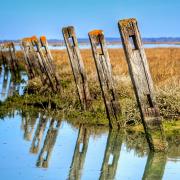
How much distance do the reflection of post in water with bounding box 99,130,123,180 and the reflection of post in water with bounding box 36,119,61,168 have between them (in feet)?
2.82

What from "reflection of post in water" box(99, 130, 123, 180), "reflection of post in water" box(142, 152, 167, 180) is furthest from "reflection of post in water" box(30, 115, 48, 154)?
"reflection of post in water" box(142, 152, 167, 180)

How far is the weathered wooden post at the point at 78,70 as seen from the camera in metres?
14.9

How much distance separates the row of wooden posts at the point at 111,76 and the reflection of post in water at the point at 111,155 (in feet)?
2.03

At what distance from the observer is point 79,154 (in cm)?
980

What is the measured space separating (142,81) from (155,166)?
1.51 metres

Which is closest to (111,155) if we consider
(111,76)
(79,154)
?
(79,154)

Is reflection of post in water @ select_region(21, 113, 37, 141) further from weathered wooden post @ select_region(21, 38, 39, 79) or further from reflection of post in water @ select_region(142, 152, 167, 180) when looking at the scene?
weathered wooden post @ select_region(21, 38, 39, 79)

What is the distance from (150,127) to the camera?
9.93m

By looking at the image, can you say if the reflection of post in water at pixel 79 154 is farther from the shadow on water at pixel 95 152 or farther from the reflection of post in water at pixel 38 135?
the reflection of post in water at pixel 38 135

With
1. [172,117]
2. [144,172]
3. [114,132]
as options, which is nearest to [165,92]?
[172,117]

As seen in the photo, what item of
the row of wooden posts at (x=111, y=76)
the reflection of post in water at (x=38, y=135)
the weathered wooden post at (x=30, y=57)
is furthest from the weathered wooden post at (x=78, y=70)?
the weathered wooden post at (x=30, y=57)

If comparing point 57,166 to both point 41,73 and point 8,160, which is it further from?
point 41,73

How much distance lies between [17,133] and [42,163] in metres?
3.15

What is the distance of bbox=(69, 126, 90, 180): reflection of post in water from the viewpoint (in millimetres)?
8230
